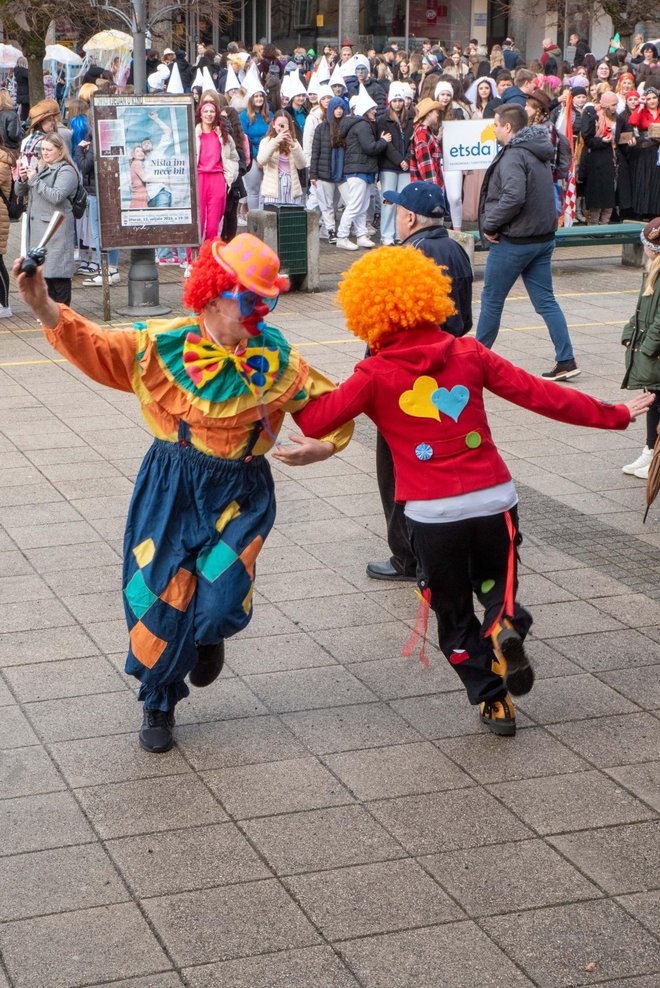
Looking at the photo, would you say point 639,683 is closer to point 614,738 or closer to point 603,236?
point 614,738


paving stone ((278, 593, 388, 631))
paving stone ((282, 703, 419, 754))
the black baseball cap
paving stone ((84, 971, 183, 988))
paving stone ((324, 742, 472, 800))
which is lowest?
paving stone ((324, 742, 472, 800))

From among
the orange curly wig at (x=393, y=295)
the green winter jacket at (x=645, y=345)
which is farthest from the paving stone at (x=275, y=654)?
the green winter jacket at (x=645, y=345)

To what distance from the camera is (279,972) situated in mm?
3418

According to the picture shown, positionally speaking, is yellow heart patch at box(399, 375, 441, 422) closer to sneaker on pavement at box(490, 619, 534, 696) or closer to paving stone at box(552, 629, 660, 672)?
sneaker on pavement at box(490, 619, 534, 696)

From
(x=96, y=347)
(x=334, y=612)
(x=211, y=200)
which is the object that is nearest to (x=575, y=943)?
(x=96, y=347)

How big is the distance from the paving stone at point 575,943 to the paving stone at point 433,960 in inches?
2.0

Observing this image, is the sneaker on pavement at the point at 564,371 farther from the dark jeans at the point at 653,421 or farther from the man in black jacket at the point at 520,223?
the dark jeans at the point at 653,421

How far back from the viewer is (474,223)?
18.1 m

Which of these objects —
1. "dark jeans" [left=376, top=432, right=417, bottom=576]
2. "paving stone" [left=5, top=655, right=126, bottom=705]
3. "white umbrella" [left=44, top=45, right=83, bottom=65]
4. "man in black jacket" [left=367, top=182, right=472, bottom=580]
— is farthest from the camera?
"white umbrella" [left=44, top=45, right=83, bottom=65]

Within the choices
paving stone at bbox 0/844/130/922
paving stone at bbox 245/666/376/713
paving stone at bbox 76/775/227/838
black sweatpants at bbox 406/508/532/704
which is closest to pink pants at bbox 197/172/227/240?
paving stone at bbox 245/666/376/713

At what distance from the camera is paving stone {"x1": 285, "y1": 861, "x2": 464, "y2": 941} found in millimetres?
3629

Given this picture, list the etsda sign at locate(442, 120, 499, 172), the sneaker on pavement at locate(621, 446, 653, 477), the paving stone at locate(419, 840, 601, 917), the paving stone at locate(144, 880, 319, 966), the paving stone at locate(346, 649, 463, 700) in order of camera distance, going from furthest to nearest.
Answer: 1. the etsda sign at locate(442, 120, 499, 172)
2. the sneaker on pavement at locate(621, 446, 653, 477)
3. the paving stone at locate(346, 649, 463, 700)
4. the paving stone at locate(419, 840, 601, 917)
5. the paving stone at locate(144, 880, 319, 966)

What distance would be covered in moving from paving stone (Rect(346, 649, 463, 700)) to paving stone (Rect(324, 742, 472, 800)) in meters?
0.45

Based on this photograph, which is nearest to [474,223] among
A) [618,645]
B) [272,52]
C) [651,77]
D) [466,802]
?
[651,77]
